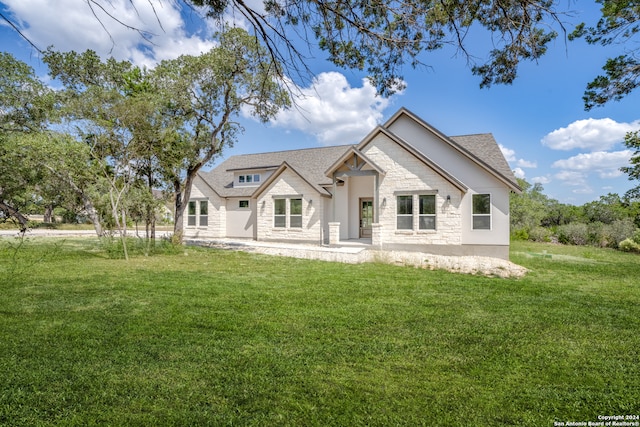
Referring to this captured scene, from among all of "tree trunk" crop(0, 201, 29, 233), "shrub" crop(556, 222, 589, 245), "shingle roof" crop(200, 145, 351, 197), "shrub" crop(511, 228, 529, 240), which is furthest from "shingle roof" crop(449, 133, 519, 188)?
"tree trunk" crop(0, 201, 29, 233)

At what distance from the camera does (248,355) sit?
153 inches

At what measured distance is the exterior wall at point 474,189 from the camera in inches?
561

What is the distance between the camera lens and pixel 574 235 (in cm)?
2308

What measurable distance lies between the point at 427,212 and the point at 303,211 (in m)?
6.84

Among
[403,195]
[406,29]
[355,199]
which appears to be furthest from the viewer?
[355,199]

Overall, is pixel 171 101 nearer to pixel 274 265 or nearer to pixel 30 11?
pixel 274 265

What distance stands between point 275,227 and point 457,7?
15.8 metres

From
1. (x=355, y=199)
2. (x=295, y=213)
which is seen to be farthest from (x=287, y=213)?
(x=355, y=199)

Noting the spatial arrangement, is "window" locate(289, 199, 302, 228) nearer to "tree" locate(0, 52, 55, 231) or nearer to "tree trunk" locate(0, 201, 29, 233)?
"tree" locate(0, 52, 55, 231)

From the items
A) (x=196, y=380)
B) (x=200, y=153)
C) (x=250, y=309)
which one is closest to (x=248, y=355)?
(x=196, y=380)

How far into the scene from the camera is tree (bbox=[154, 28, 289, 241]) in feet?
48.5

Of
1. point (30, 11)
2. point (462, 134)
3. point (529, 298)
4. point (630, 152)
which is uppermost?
point (462, 134)

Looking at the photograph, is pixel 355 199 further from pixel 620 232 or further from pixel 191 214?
pixel 620 232

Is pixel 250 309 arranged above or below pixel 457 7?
below
